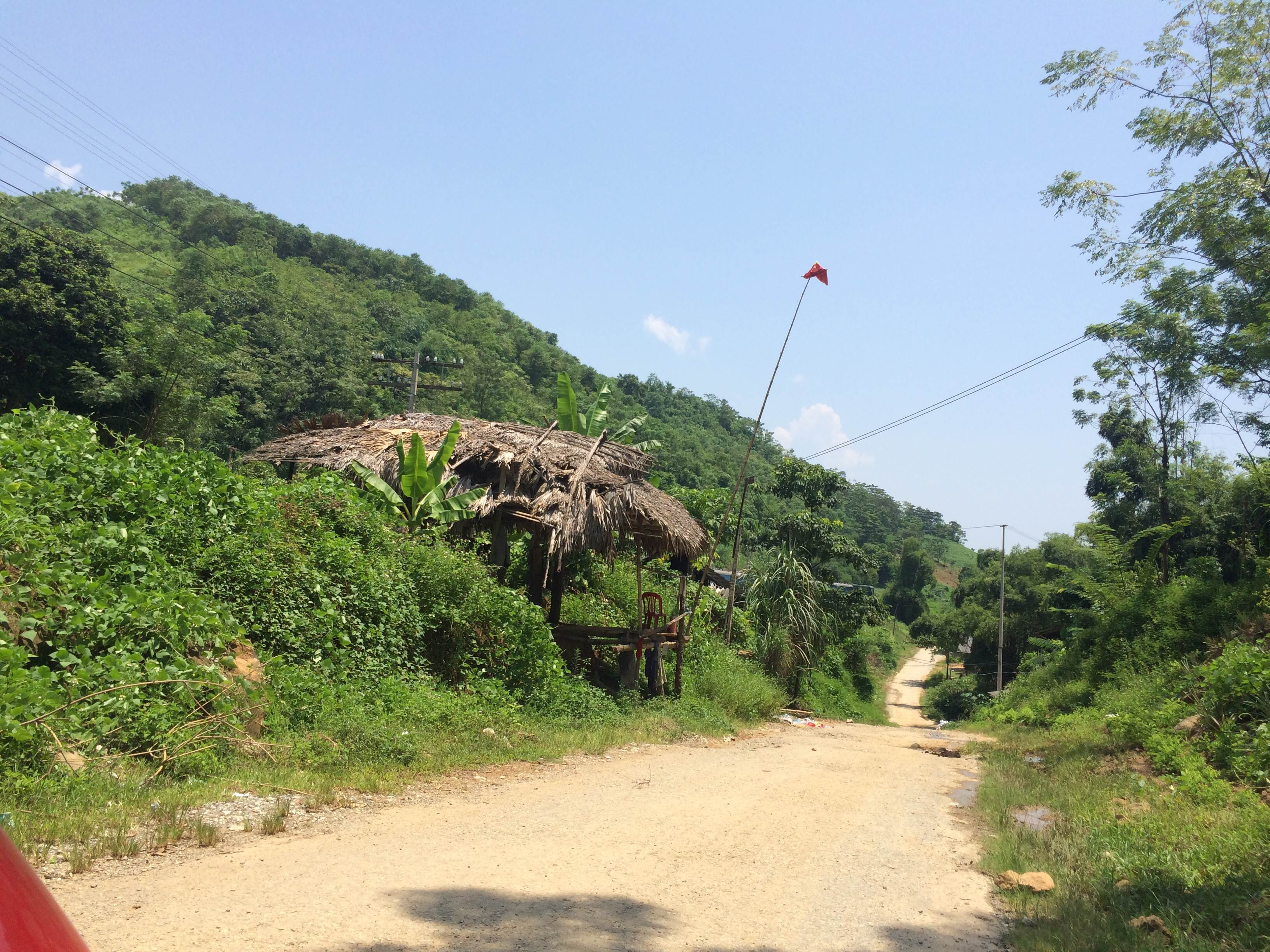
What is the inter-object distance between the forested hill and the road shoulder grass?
14.4 meters

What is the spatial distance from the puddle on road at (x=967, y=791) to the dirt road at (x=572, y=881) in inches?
45.3

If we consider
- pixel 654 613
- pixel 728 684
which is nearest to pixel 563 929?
pixel 654 613

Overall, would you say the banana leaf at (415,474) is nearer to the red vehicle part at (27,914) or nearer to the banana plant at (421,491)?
the banana plant at (421,491)

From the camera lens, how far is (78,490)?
8188 mm

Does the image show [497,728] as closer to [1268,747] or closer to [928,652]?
[1268,747]

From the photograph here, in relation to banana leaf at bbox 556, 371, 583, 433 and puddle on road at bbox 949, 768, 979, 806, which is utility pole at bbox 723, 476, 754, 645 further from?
puddle on road at bbox 949, 768, 979, 806

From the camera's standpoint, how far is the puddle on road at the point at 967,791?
31.5 feet

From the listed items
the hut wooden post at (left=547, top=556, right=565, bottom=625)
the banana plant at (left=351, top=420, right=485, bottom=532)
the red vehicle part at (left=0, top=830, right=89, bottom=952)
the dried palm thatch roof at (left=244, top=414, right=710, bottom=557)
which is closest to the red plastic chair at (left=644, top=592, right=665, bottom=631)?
the dried palm thatch roof at (left=244, top=414, right=710, bottom=557)

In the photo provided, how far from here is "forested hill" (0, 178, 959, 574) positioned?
27.3 metres

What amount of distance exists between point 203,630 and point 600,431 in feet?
39.3

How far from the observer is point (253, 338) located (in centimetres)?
4228

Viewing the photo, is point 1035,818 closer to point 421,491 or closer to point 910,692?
point 421,491

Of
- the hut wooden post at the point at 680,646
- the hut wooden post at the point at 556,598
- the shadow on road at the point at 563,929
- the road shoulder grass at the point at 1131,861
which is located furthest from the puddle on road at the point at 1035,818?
the hut wooden post at the point at 556,598

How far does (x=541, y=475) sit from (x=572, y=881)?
8.35 m
